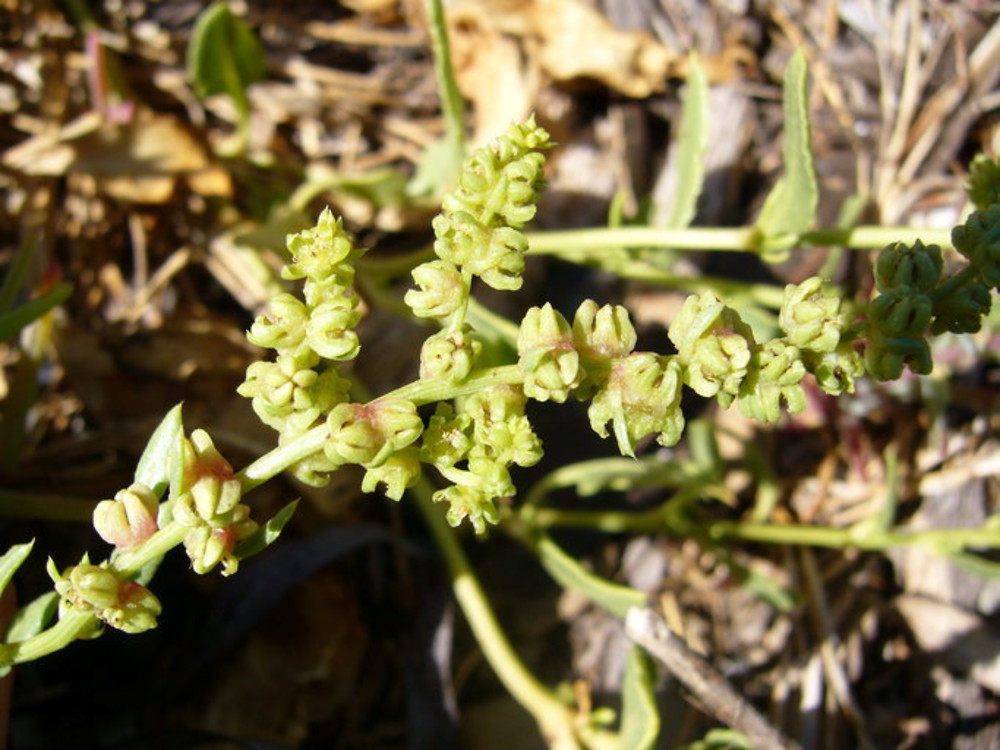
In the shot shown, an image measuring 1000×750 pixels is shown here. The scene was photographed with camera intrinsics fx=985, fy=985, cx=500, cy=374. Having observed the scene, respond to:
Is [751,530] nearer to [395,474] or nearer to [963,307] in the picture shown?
[963,307]

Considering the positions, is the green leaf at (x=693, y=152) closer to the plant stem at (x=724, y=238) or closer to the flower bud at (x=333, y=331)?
the plant stem at (x=724, y=238)

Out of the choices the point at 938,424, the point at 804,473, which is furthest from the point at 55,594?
the point at 938,424

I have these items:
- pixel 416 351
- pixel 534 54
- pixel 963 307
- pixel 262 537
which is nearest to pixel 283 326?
pixel 262 537

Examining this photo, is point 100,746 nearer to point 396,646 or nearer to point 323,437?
point 396,646

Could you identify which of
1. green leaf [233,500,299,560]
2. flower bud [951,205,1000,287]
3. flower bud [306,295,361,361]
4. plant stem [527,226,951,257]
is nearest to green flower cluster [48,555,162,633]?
green leaf [233,500,299,560]

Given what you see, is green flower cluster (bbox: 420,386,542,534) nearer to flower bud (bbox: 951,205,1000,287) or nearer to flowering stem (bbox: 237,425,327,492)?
flowering stem (bbox: 237,425,327,492)
